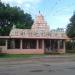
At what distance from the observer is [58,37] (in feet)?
188

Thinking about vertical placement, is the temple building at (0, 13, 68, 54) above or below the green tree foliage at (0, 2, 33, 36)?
below

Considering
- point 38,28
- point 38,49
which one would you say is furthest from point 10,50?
point 38,28

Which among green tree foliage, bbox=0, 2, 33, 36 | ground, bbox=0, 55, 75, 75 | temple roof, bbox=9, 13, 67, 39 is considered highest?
green tree foliage, bbox=0, 2, 33, 36

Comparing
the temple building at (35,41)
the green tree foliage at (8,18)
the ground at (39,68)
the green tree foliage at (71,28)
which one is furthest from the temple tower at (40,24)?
the ground at (39,68)

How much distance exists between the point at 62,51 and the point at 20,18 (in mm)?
28482

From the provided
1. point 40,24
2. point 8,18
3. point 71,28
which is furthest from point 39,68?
point 8,18

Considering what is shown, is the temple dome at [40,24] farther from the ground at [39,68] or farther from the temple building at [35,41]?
the ground at [39,68]

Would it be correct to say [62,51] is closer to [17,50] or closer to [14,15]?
[17,50]

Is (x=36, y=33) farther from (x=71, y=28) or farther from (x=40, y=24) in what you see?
(x=71, y=28)

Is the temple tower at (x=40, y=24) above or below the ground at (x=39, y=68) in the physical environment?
above

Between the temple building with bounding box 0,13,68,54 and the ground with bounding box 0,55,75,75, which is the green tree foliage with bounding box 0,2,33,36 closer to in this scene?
the temple building with bounding box 0,13,68,54

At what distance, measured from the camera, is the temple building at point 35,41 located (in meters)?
55.0

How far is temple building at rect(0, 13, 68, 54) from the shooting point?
55.0m

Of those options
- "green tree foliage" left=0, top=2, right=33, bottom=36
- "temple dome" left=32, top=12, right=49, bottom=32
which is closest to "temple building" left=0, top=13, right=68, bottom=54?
"temple dome" left=32, top=12, right=49, bottom=32
